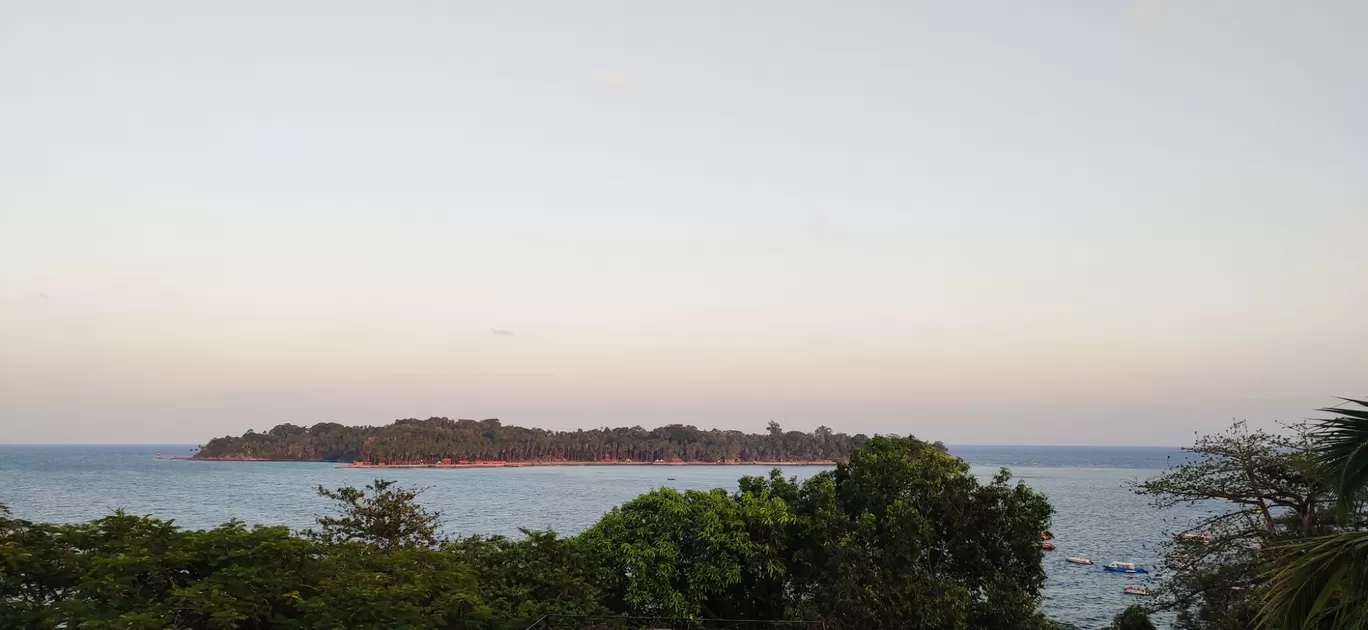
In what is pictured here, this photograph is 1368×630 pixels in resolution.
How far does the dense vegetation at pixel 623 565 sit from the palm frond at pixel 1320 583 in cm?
1198

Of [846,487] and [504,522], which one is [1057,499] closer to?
[504,522]

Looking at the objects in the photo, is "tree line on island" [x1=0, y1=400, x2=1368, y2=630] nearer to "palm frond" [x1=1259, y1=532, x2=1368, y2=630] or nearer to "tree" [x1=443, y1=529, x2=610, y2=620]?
"tree" [x1=443, y1=529, x2=610, y2=620]

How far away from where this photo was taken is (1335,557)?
5871 millimetres

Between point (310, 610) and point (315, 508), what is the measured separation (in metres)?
88.6

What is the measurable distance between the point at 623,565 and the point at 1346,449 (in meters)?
18.2

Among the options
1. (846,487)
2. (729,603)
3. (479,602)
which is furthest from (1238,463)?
(479,602)

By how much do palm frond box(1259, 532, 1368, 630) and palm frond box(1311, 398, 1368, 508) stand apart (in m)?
0.41

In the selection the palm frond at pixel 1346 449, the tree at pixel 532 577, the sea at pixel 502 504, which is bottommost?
the sea at pixel 502 504

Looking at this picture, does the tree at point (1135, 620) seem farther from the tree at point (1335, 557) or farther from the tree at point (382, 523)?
the tree at point (1335, 557)

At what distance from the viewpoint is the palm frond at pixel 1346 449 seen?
600 centimetres

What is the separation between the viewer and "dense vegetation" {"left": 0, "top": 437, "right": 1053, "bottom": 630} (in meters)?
13.5

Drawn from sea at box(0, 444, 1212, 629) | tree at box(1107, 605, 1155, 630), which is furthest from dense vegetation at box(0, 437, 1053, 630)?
sea at box(0, 444, 1212, 629)

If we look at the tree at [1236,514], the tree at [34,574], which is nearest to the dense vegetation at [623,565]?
the tree at [34,574]

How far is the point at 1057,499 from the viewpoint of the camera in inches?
4751
